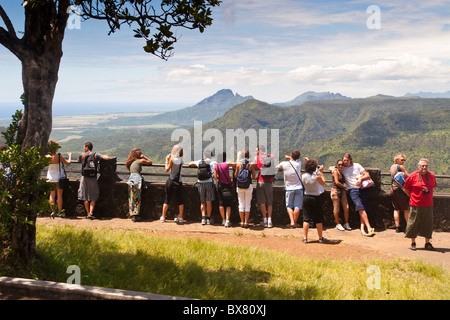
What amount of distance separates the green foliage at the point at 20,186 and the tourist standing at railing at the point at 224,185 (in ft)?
16.7

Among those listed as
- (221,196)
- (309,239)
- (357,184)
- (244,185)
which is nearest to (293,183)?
(244,185)

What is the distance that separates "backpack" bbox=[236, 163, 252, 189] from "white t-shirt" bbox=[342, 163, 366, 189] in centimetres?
246

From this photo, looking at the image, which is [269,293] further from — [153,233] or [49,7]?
[49,7]

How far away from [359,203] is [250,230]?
276cm

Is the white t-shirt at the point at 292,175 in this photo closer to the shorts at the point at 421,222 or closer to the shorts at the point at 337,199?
the shorts at the point at 337,199

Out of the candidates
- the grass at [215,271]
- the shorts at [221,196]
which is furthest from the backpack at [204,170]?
the grass at [215,271]

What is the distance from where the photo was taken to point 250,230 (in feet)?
32.9

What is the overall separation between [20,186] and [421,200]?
753 centimetres

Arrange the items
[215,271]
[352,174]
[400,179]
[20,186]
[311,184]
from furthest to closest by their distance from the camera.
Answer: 1. [352,174]
2. [400,179]
3. [311,184]
4. [215,271]
5. [20,186]

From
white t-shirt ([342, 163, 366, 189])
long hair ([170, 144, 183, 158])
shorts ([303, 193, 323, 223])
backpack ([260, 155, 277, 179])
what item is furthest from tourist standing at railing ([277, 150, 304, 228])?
long hair ([170, 144, 183, 158])

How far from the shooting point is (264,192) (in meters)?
10.3

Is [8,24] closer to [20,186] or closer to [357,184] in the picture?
[20,186]

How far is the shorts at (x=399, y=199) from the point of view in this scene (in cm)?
985
